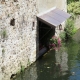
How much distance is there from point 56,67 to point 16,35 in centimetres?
330

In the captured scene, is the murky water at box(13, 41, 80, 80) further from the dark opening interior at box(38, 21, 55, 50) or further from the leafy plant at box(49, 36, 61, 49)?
the dark opening interior at box(38, 21, 55, 50)

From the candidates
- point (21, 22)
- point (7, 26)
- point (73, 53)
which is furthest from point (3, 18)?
point (73, 53)

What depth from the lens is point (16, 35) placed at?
12.1 metres

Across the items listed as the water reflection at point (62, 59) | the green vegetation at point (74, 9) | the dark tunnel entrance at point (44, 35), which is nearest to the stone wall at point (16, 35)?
the water reflection at point (62, 59)

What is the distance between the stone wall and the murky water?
0.56 m

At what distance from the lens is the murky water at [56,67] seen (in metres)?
12.3

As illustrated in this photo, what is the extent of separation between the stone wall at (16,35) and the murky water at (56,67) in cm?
56

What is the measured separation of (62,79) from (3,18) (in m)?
4.11

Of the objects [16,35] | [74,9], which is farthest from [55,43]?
[74,9]

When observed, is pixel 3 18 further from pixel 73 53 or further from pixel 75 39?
pixel 75 39

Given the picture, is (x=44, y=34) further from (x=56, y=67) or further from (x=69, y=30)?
(x=56, y=67)

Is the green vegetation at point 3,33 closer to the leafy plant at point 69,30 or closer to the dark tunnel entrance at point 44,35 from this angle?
the dark tunnel entrance at point 44,35

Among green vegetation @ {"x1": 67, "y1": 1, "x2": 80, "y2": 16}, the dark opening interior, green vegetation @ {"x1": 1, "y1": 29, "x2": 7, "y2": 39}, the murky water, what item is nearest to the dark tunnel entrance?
the dark opening interior

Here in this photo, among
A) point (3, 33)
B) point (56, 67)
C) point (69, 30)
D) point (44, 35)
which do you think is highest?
point (3, 33)
